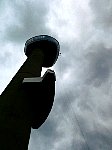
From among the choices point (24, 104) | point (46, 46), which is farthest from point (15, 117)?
point (46, 46)

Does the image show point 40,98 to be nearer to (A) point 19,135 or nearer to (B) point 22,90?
(B) point 22,90

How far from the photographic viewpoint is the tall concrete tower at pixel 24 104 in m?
21.5

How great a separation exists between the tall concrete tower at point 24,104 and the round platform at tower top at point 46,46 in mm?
8422

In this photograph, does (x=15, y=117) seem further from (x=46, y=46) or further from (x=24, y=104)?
(x=46, y=46)

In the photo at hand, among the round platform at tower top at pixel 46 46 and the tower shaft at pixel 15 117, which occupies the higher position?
the round platform at tower top at pixel 46 46

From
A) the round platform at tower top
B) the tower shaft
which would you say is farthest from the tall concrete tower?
the round platform at tower top

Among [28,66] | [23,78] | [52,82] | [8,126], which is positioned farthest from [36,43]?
[8,126]

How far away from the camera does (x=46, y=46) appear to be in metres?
41.6

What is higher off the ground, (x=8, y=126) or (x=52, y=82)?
(x=52, y=82)

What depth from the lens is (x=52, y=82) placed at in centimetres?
2489

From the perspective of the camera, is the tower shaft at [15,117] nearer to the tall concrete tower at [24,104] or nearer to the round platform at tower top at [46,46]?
the tall concrete tower at [24,104]

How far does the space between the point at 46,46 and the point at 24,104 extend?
1821cm

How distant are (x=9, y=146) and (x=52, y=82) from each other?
22.4ft

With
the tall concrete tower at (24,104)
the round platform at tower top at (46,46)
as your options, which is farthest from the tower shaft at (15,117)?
the round platform at tower top at (46,46)
